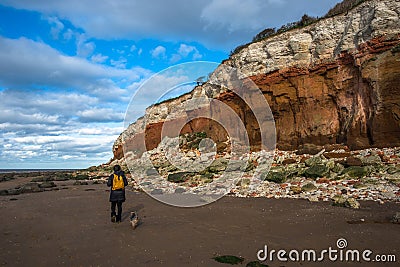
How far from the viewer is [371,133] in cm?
1616

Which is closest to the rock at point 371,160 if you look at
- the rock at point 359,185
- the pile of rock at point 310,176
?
the pile of rock at point 310,176

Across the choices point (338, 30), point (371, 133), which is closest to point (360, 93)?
point (371, 133)

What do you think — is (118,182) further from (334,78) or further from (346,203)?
(334,78)

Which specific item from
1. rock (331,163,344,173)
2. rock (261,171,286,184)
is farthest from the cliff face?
rock (261,171,286,184)

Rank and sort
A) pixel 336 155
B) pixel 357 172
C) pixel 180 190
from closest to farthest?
pixel 357 172 < pixel 180 190 < pixel 336 155

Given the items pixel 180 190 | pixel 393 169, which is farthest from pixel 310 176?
pixel 180 190

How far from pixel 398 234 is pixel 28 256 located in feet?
23.3

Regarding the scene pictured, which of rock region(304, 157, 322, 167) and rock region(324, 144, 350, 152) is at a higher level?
rock region(324, 144, 350, 152)

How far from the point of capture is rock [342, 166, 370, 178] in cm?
1229

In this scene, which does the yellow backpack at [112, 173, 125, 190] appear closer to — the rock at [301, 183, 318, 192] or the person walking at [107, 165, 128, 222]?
the person walking at [107, 165, 128, 222]

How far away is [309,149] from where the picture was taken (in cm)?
1803

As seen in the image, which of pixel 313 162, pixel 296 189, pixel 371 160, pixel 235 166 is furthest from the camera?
pixel 235 166

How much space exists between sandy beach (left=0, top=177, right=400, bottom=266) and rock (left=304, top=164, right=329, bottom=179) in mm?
3488

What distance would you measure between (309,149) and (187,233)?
13.1 m
